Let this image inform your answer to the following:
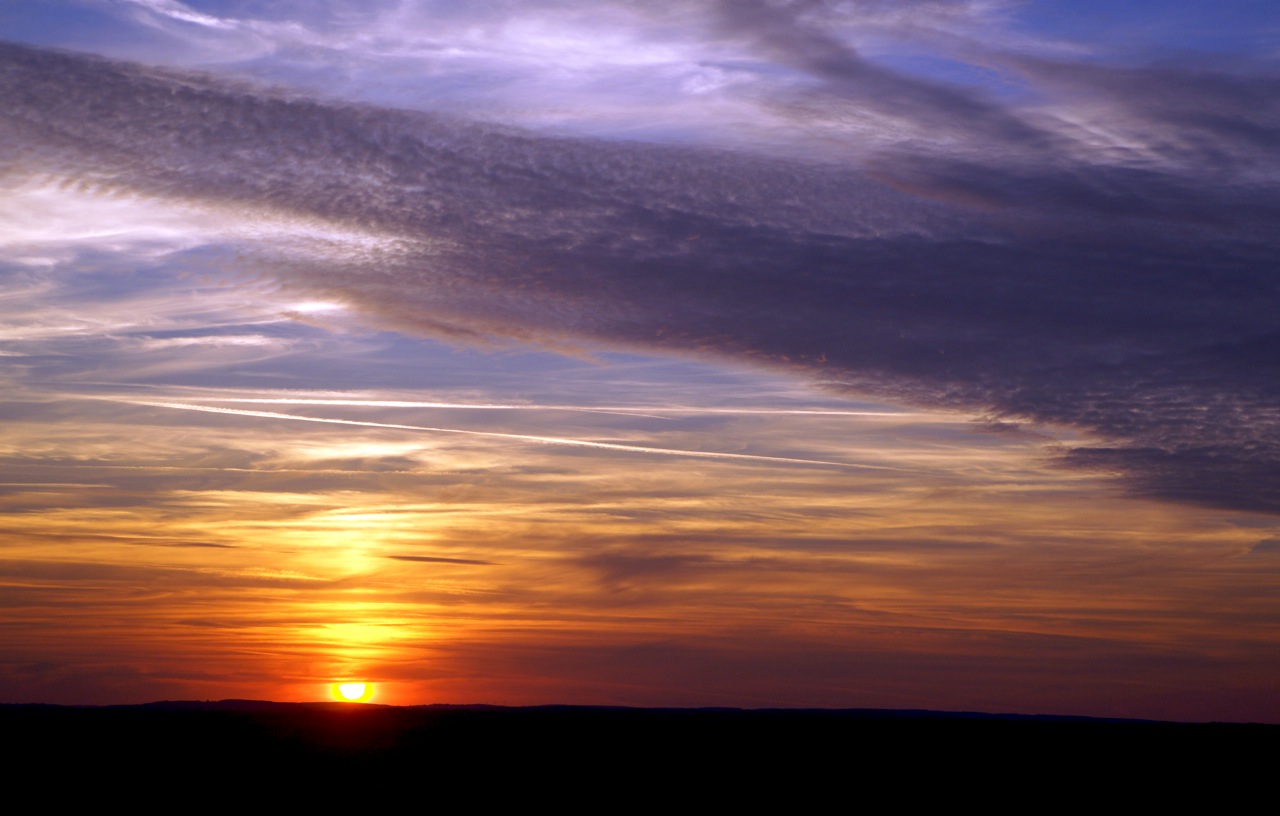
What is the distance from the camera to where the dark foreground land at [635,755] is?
37.5m

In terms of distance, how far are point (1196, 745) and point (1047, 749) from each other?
12998mm

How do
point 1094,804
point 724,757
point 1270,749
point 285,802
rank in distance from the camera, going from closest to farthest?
point 285,802
point 1094,804
point 724,757
point 1270,749

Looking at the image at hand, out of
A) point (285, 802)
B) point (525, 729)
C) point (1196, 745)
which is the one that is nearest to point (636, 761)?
point (285, 802)

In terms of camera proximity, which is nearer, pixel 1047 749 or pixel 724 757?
pixel 724 757

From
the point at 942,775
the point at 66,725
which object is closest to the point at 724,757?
the point at 942,775

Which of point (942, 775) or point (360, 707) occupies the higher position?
point (942, 775)

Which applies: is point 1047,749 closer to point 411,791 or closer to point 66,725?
point 411,791

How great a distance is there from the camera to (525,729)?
65.2m

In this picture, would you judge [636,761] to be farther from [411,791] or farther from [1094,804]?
[1094,804]

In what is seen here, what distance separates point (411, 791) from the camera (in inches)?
1297

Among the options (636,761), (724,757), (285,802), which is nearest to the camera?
(285,802)

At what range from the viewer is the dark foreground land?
37531 mm

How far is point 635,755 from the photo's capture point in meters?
47.2

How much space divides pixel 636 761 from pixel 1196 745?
117ft
